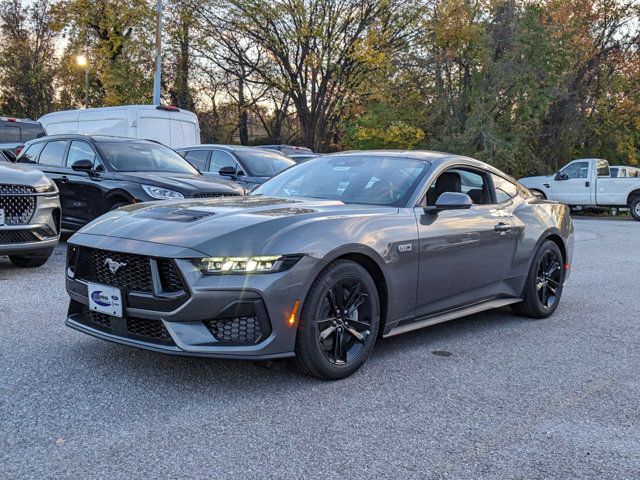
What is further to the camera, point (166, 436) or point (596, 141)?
point (596, 141)

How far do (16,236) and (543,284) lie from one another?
532cm

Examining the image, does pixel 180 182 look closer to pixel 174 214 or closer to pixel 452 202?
pixel 174 214

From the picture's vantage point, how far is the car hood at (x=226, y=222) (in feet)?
12.0

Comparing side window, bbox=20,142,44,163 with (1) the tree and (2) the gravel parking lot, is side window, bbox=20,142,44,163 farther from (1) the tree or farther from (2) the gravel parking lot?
(1) the tree

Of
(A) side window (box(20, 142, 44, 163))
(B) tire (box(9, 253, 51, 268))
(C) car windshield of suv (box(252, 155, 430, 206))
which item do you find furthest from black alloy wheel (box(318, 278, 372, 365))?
(A) side window (box(20, 142, 44, 163))

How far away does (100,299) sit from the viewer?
153 inches

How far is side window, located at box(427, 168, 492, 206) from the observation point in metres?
5.01

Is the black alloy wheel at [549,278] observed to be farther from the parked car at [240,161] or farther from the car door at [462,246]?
the parked car at [240,161]

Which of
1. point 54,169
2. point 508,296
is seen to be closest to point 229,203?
point 508,296

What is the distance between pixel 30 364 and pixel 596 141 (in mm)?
29432

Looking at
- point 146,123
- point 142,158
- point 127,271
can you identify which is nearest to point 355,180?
point 127,271

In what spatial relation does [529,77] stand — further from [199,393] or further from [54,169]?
[199,393]

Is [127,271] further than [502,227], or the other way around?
[502,227]

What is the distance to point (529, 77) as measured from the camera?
23.8 m
